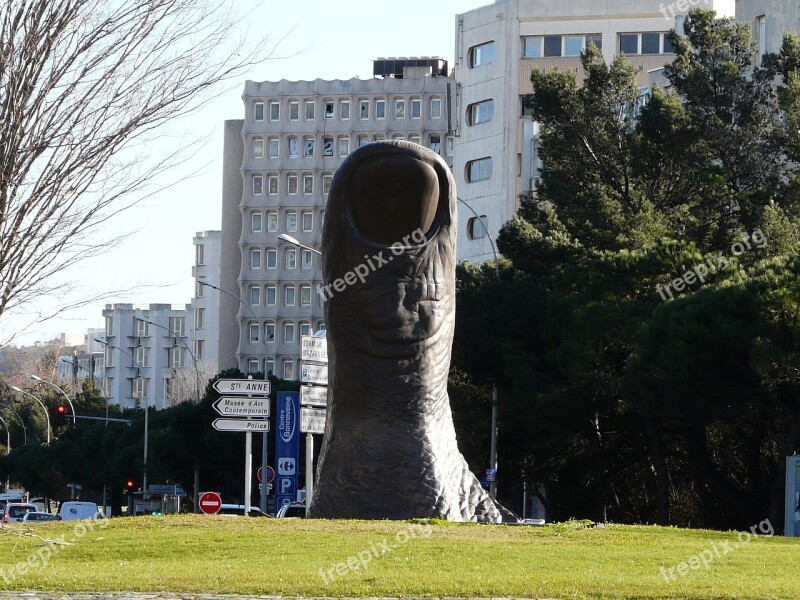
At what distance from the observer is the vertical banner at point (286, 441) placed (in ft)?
95.6

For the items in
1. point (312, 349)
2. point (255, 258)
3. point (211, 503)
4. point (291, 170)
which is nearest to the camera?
point (312, 349)

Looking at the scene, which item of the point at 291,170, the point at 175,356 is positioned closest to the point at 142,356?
the point at 175,356

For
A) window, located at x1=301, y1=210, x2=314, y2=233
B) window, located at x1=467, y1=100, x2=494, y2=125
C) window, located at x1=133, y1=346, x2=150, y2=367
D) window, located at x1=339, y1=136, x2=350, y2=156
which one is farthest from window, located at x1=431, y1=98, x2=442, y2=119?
window, located at x1=133, y1=346, x2=150, y2=367

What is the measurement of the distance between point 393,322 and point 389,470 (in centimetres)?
189

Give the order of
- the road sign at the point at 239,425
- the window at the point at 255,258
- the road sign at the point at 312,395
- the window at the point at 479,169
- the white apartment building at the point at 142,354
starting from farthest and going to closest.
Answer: the white apartment building at the point at 142,354 → the window at the point at 255,258 → the window at the point at 479,169 → the road sign at the point at 312,395 → the road sign at the point at 239,425

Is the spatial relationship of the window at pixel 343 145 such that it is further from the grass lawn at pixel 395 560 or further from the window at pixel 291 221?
the grass lawn at pixel 395 560

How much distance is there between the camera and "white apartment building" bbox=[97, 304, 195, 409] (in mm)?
127312

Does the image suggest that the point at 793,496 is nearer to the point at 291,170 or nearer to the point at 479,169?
the point at 479,169

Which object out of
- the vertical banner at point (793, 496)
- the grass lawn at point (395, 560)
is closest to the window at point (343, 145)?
the vertical banner at point (793, 496)

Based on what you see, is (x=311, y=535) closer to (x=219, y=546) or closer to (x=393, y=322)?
(x=219, y=546)

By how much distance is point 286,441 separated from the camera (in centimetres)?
2939

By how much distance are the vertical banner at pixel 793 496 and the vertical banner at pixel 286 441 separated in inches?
389

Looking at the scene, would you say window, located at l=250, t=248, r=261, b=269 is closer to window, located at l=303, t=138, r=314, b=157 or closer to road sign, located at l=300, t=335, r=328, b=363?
window, located at l=303, t=138, r=314, b=157

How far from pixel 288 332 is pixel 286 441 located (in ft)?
245
